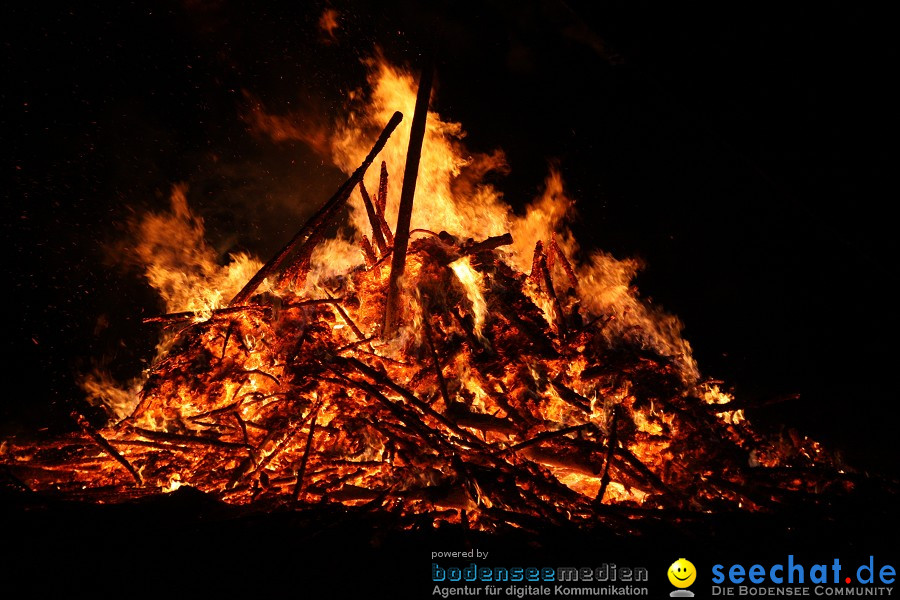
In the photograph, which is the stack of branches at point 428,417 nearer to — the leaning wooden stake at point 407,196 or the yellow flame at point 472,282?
the yellow flame at point 472,282

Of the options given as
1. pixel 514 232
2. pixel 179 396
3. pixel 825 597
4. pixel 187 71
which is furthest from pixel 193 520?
pixel 187 71

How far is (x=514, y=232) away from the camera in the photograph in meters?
6.29

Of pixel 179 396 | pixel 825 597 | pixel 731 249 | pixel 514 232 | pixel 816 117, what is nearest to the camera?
pixel 825 597

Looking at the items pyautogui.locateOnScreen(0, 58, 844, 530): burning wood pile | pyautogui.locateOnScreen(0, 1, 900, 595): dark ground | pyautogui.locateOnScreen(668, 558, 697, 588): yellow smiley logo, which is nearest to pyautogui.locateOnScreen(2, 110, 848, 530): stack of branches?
pyautogui.locateOnScreen(0, 58, 844, 530): burning wood pile

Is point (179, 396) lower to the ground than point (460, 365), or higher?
lower

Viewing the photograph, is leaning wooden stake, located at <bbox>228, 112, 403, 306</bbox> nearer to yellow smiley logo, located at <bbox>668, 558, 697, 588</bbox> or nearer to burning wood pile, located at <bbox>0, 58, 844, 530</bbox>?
burning wood pile, located at <bbox>0, 58, 844, 530</bbox>

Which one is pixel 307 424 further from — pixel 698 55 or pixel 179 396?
pixel 698 55

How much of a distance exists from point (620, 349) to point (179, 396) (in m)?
5.35

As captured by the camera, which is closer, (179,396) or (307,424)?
(307,424)

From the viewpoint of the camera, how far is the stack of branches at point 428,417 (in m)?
2.79

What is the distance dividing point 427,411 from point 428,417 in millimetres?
186

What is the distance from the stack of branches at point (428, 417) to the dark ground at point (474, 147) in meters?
1.57

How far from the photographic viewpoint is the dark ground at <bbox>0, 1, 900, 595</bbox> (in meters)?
4.73

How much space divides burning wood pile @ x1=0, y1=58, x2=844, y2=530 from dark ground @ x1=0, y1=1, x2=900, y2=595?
1264 millimetres
